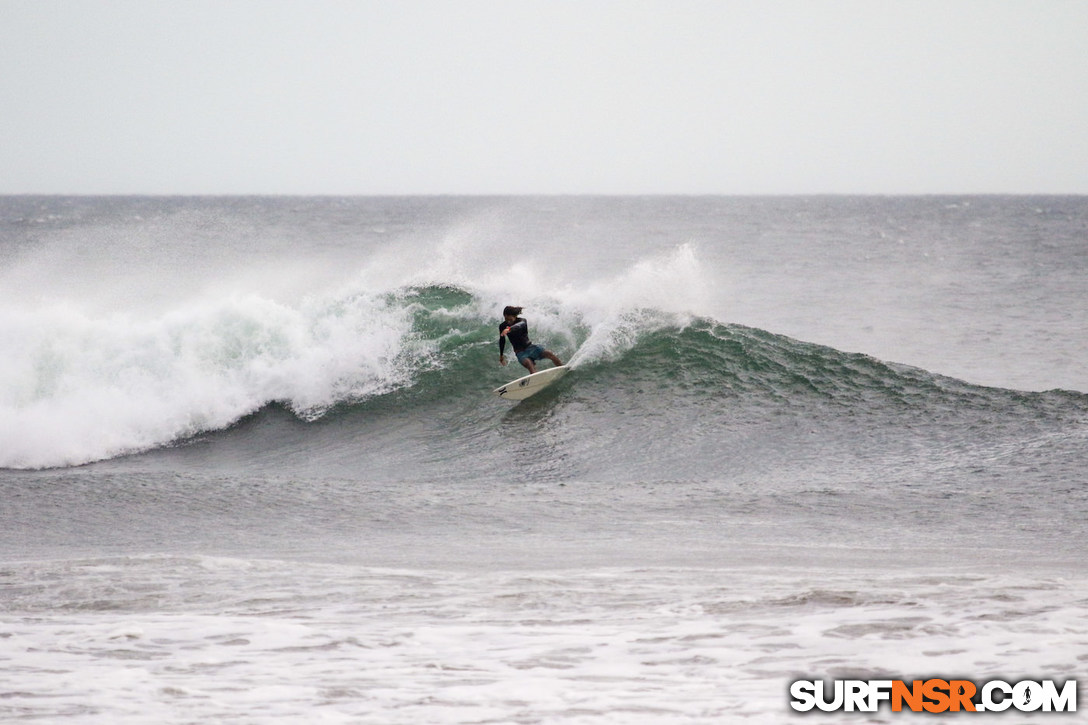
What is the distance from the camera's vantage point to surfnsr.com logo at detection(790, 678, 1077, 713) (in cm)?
447

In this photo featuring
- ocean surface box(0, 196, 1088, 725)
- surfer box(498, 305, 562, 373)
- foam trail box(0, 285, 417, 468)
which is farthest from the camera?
surfer box(498, 305, 562, 373)

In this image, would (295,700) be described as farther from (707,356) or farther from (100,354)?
(100,354)

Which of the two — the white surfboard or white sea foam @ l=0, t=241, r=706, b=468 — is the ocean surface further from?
the white surfboard

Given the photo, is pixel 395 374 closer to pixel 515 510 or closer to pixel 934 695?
pixel 515 510

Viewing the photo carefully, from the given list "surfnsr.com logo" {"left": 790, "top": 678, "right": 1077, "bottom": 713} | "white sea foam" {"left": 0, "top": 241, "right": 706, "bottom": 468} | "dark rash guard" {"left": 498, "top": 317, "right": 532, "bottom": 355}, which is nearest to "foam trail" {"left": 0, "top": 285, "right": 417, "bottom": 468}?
"white sea foam" {"left": 0, "top": 241, "right": 706, "bottom": 468}

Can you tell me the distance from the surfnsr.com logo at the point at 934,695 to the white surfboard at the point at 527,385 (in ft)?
31.2

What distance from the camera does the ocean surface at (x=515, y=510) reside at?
4.98 metres

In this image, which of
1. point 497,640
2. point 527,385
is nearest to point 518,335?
point 527,385

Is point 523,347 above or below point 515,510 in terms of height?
above

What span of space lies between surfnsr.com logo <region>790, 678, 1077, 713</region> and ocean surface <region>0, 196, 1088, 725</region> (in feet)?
0.30

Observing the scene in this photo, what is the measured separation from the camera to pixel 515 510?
9422 millimetres

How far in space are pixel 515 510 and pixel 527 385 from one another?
488 centimetres

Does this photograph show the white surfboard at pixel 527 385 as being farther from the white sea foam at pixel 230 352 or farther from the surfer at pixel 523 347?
the white sea foam at pixel 230 352

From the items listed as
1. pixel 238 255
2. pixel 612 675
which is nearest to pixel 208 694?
pixel 612 675
